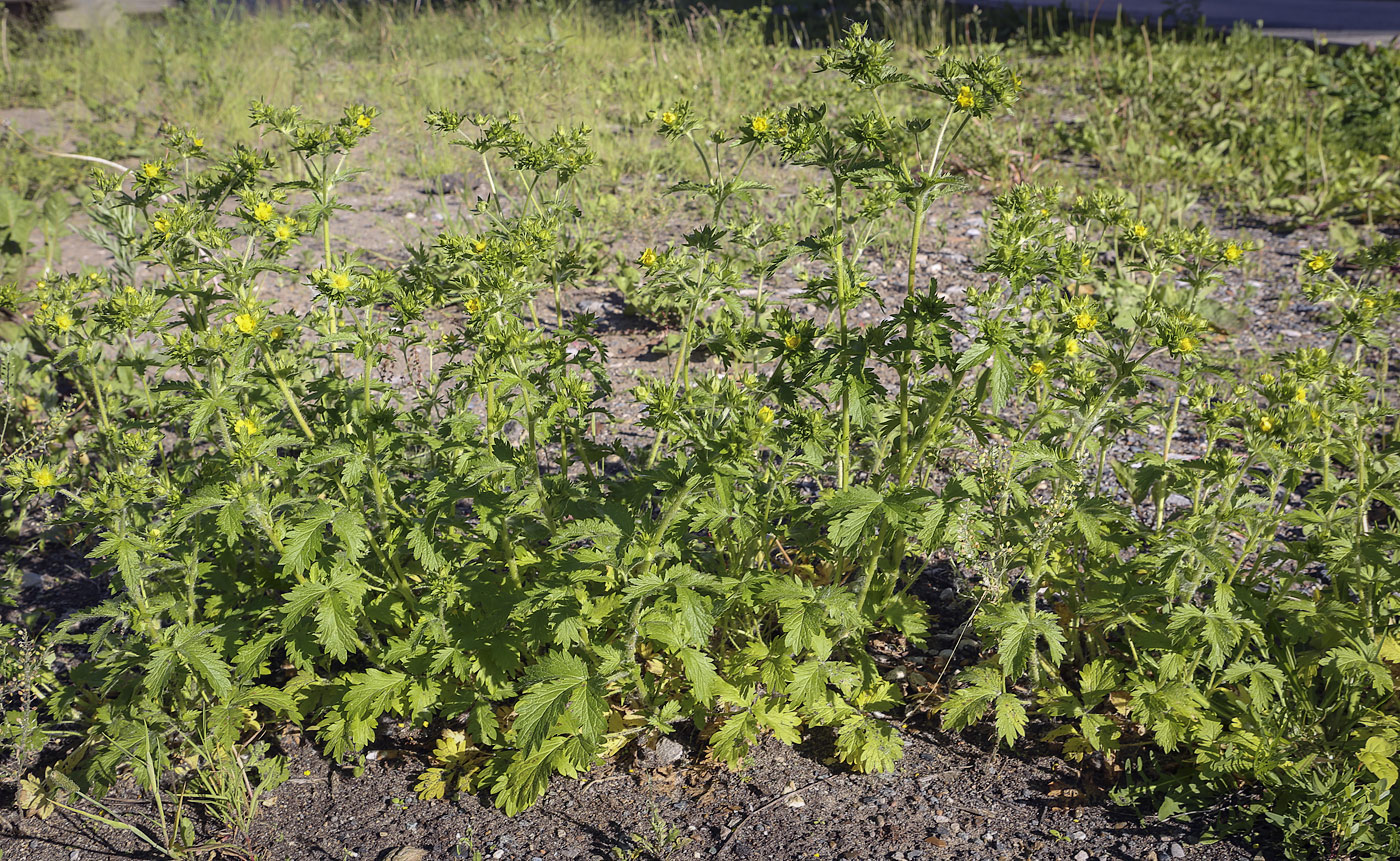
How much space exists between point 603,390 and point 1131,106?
6208mm

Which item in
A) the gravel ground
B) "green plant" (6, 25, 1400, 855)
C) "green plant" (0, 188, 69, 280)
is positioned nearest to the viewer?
"green plant" (6, 25, 1400, 855)

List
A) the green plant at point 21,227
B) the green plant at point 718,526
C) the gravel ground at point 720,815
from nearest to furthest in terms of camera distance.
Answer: the green plant at point 718,526 → the gravel ground at point 720,815 → the green plant at point 21,227

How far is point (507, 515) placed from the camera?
2.41 m

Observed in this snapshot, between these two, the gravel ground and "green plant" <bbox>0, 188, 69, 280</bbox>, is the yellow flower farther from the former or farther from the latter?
"green plant" <bbox>0, 188, 69, 280</bbox>

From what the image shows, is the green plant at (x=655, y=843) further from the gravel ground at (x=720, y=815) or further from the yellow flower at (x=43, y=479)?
the yellow flower at (x=43, y=479)

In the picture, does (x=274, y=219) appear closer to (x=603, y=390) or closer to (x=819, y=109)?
(x=603, y=390)

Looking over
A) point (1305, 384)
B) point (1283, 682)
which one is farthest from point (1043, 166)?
point (1283, 682)

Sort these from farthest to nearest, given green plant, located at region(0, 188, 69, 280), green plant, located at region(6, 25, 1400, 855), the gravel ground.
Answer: green plant, located at region(0, 188, 69, 280) < the gravel ground < green plant, located at region(6, 25, 1400, 855)

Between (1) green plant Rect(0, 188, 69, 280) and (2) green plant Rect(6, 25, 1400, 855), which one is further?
(1) green plant Rect(0, 188, 69, 280)

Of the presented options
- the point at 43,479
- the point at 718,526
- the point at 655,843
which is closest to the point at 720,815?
the point at 655,843

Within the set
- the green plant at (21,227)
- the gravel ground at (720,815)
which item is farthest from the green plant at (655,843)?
the green plant at (21,227)

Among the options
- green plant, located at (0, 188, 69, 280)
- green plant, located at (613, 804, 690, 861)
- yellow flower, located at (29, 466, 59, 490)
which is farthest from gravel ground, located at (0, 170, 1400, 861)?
green plant, located at (0, 188, 69, 280)

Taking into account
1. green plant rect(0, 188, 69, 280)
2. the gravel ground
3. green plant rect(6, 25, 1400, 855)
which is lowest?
the gravel ground

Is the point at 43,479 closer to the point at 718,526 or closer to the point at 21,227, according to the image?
the point at 718,526
